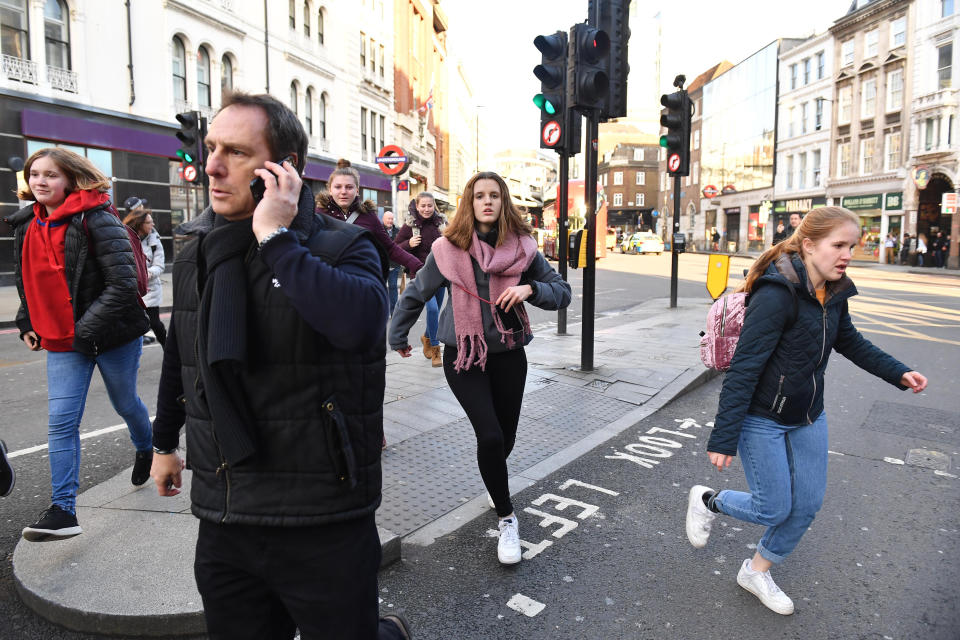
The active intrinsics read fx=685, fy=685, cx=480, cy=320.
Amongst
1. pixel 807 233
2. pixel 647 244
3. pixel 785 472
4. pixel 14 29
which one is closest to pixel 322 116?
pixel 14 29

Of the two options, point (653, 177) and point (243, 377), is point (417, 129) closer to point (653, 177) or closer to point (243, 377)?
point (243, 377)

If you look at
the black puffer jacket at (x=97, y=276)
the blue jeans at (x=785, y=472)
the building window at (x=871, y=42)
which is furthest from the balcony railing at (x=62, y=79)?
the building window at (x=871, y=42)

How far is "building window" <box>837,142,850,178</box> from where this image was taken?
1542 inches

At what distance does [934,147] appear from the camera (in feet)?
106

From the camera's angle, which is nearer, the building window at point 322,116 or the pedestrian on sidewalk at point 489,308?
the pedestrian on sidewalk at point 489,308

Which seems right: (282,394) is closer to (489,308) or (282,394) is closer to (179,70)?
(489,308)

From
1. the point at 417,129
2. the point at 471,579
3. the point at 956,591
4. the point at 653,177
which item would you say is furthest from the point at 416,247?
the point at 653,177

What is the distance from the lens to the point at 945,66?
32.0 m

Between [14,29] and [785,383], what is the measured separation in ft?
68.6

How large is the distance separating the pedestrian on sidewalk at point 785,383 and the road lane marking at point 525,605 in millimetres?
954

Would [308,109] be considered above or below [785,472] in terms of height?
above

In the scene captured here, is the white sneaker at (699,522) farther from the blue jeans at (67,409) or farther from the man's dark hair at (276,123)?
the blue jeans at (67,409)

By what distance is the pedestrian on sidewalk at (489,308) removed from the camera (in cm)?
338

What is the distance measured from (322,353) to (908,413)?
6230 mm
